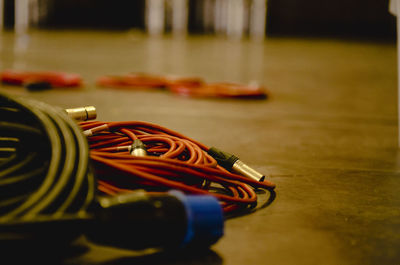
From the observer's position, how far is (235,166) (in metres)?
1.03

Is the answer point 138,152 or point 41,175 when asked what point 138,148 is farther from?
point 41,175

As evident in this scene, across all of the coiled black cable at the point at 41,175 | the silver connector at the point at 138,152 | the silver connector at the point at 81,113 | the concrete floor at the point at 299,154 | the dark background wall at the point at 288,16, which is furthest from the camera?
the dark background wall at the point at 288,16

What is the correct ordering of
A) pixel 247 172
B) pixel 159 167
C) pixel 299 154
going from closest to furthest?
pixel 159 167
pixel 247 172
pixel 299 154

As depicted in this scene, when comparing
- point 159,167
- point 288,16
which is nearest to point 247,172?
point 159,167

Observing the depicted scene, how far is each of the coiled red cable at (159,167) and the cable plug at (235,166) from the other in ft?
0.06

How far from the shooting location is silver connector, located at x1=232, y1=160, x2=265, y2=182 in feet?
3.29

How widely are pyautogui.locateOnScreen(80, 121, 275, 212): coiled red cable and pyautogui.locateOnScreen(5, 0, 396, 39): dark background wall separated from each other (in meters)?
9.96

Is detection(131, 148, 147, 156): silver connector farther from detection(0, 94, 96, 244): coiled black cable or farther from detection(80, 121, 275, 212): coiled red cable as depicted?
detection(0, 94, 96, 244): coiled black cable

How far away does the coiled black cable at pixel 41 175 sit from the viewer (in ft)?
2.02

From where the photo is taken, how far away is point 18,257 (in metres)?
0.66

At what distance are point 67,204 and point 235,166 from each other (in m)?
0.45

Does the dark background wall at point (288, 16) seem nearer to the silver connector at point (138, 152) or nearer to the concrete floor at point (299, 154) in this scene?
the concrete floor at point (299, 154)

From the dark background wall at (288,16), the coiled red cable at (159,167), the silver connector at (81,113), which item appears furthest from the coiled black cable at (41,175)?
the dark background wall at (288,16)

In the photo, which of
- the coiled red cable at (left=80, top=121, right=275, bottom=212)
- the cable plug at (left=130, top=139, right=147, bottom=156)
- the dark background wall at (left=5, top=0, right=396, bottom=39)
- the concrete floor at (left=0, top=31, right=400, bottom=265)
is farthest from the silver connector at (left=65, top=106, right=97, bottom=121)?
the dark background wall at (left=5, top=0, right=396, bottom=39)
